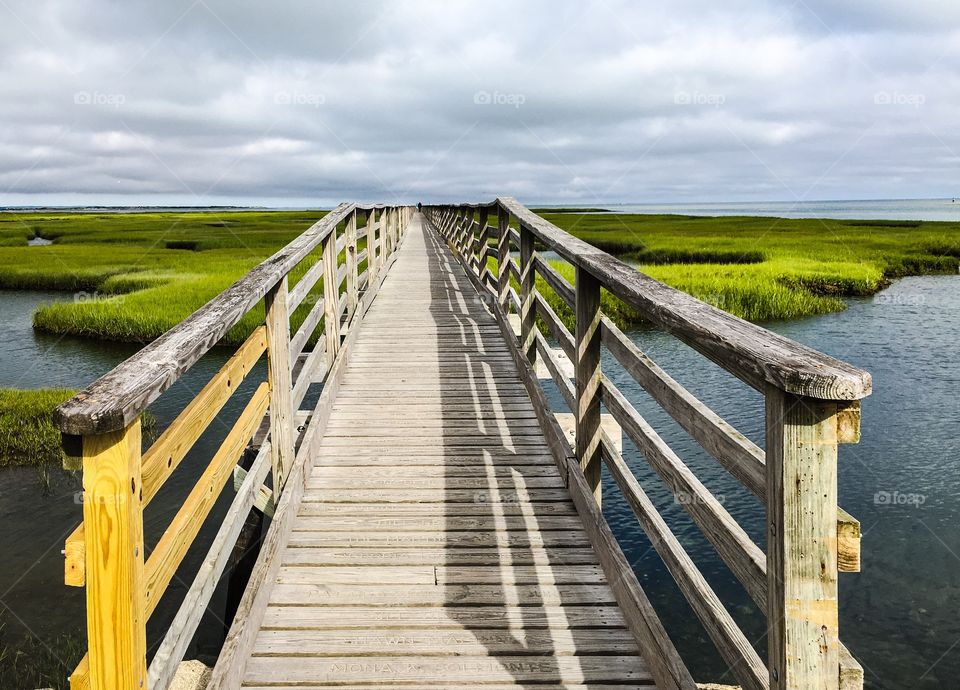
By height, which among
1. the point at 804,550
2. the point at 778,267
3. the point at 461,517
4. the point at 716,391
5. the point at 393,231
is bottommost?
the point at 716,391

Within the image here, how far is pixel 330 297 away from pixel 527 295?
1.76 m

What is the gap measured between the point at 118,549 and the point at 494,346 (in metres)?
6.34

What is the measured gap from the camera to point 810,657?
1.66 meters

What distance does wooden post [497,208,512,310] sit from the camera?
833cm

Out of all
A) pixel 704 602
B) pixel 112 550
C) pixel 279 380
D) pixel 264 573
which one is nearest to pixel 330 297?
pixel 279 380

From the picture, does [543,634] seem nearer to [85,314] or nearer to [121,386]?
[121,386]

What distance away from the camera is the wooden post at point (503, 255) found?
8334mm

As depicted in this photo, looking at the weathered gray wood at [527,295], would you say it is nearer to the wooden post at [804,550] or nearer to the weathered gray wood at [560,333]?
the weathered gray wood at [560,333]

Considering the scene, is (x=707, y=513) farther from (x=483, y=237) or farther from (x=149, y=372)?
(x=483, y=237)

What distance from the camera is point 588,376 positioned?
156 inches

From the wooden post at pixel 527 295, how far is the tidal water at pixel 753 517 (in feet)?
7.89

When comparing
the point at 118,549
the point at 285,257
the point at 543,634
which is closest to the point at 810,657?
the point at 543,634

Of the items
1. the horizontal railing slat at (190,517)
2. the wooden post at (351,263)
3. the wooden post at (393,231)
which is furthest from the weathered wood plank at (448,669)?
the wooden post at (393,231)

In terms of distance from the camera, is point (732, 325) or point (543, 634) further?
point (543, 634)
